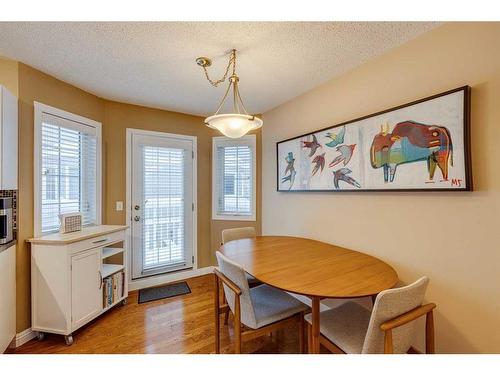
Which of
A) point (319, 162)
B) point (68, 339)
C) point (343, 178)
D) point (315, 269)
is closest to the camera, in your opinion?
point (315, 269)

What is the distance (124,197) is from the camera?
2.79 meters

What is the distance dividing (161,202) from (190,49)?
6.45ft

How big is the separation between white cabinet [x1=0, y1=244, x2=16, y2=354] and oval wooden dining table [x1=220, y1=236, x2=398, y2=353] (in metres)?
1.56

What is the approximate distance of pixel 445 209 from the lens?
139 centimetres

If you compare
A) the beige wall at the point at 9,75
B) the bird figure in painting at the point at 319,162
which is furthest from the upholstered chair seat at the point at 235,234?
the beige wall at the point at 9,75

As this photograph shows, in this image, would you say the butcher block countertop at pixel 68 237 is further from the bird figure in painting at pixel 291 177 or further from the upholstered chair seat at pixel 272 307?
the bird figure in painting at pixel 291 177

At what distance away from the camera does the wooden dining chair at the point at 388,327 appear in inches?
38.4

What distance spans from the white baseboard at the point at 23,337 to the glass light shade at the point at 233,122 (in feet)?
7.42

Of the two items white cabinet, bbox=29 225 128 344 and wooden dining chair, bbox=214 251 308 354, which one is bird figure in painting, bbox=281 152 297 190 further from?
white cabinet, bbox=29 225 128 344

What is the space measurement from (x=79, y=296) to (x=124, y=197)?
1.19 metres

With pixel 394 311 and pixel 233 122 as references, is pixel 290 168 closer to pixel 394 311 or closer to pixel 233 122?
pixel 233 122

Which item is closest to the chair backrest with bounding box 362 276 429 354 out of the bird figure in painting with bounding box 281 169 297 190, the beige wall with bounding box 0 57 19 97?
the bird figure in painting with bounding box 281 169 297 190

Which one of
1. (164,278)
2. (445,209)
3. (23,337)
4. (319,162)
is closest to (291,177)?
(319,162)
